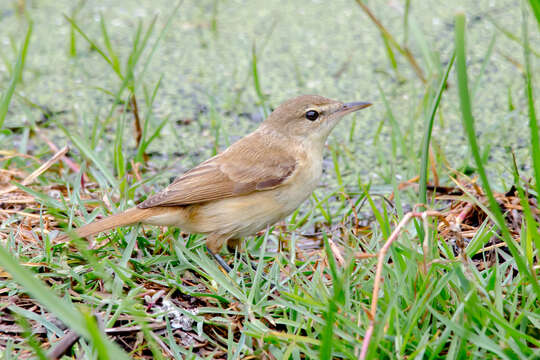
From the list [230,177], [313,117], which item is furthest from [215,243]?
[313,117]

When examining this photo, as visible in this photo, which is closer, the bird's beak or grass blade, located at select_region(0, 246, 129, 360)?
grass blade, located at select_region(0, 246, 129, 360)

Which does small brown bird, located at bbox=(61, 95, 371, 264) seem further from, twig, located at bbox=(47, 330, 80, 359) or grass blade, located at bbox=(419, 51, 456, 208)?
grass blade, located at bbox=(419, 51, 456, 208)

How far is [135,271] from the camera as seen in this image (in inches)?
152

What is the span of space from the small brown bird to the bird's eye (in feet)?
0.66

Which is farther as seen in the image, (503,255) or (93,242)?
(93,242)

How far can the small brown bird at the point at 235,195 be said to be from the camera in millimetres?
4098

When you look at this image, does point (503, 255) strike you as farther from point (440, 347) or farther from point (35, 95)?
point (35, 95)

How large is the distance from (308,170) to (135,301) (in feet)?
5.15

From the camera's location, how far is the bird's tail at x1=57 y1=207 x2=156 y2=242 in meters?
3.80

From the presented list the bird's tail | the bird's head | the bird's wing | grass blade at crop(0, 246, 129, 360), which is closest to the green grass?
grass blade at crop(0, 246, 129, 360)

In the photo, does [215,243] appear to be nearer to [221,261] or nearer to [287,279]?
[221,261]

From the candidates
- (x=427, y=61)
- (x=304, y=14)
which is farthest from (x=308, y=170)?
(x=304, y=14)

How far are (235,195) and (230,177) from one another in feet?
0.48

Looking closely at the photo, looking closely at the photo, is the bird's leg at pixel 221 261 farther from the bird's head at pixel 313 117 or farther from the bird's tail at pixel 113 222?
the bird's head at pixel 313 117
